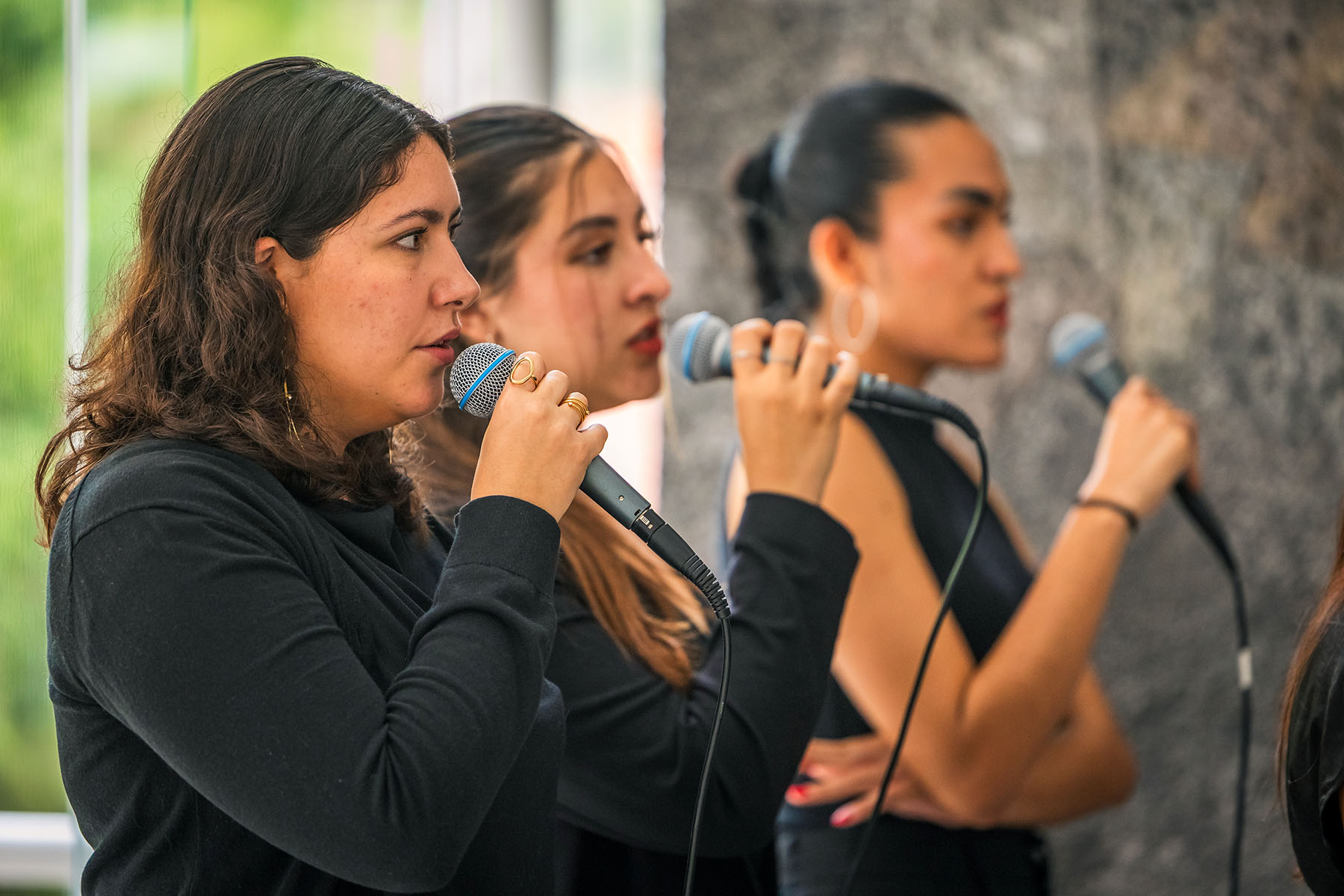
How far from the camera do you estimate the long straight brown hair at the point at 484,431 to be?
116cm

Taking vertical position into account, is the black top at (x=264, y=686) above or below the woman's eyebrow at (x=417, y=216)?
below

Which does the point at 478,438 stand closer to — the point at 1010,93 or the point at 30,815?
the point at 30,815

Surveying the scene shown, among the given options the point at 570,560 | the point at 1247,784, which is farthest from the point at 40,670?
the point at 1247,784

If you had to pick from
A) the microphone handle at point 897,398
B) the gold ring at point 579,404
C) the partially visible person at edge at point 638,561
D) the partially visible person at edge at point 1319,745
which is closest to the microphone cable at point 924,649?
the microphone handle at point 897,398

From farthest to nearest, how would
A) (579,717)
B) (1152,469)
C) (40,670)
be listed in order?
(1152,469) → (40,670) → (579,717)

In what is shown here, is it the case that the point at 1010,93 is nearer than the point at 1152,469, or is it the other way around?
the point at 1152,469

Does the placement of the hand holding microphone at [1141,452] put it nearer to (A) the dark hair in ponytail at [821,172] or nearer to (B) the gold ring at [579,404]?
(A) the dark hair in ponytail at [821,172]

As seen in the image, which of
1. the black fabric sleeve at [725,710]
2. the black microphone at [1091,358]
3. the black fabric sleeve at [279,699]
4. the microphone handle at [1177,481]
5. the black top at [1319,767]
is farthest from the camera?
the black microphone at [1091,358]

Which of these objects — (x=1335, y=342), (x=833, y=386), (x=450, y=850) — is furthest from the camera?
(x=1335, y=342)

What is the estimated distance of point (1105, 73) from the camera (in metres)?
2.13

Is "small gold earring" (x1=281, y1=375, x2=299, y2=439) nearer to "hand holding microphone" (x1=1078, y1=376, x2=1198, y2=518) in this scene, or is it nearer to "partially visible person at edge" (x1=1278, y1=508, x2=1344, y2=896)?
"partially visible person at edge" (x1=1278, y1=508, x2=1344, y2=896)

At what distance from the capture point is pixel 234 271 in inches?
33.1

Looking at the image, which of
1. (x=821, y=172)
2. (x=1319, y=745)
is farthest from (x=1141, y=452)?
(x=1319, y=745)

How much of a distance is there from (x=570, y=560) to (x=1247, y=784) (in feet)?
5.06
